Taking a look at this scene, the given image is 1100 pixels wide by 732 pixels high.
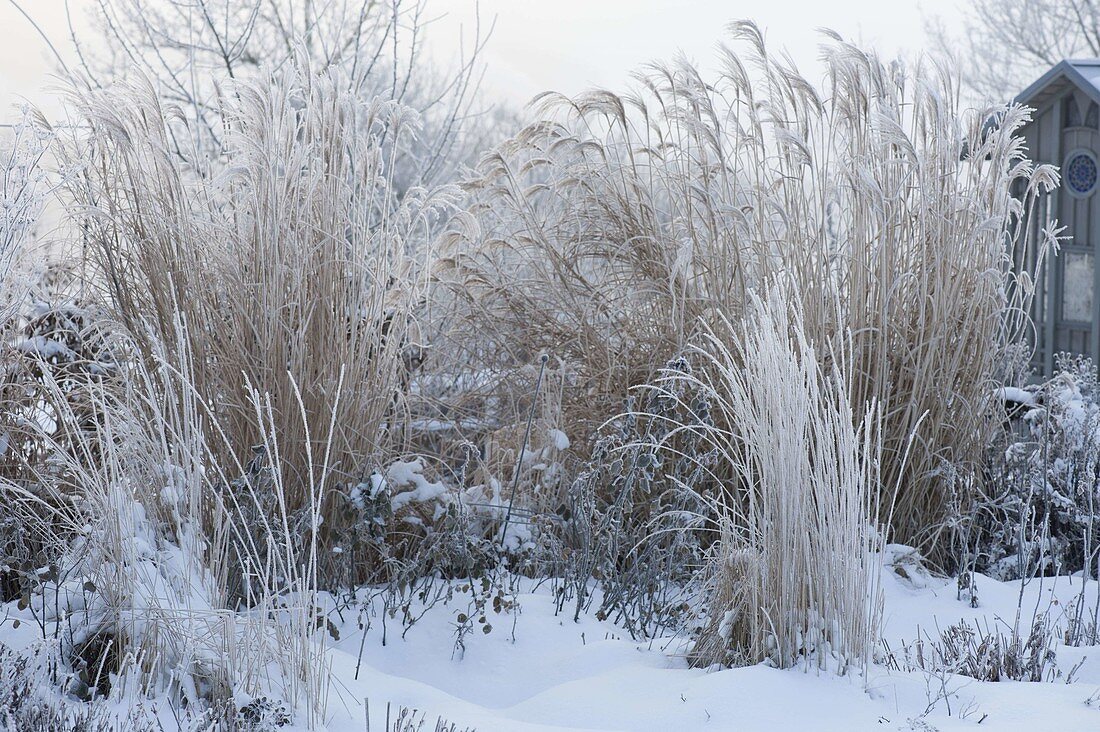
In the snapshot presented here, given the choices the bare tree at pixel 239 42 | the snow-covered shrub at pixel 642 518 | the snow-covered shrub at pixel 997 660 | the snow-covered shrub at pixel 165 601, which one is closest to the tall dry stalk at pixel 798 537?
the snow-covered shrub at pixel 997 660

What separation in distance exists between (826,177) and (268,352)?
2.21 m

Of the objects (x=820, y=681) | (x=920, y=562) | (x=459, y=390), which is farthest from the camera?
(x=459, y=390)

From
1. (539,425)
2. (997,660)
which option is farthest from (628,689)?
(539,425)

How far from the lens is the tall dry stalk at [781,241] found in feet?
13.4

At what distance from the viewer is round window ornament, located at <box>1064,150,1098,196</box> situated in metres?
7.20

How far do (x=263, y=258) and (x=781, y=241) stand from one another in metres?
1.94

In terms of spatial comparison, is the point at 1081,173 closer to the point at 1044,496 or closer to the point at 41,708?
the point at 1044,496

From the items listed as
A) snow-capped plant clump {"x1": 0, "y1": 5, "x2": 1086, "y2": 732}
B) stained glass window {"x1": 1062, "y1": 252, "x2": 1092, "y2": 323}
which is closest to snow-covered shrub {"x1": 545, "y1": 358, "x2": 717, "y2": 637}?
snow-capped plant clump {"x1": 0, "y1": 5, "x2": 1086, "y2": 732}

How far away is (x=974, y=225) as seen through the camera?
163 inches

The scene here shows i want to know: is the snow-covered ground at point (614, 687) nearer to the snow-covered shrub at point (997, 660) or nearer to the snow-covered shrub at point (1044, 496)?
the snow-covered shrub at point (997, 660)

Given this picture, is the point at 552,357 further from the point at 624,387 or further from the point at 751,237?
the point at 751,237

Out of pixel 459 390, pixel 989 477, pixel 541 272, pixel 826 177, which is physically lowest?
pixel 989 477

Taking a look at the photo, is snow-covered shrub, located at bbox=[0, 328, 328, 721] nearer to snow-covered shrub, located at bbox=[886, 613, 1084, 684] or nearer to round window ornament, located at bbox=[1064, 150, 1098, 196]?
snow-covered shrub, located at bbox=[886, 613, 1084, 684]

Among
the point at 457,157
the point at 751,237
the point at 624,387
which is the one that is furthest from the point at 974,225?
the point at 457,157
